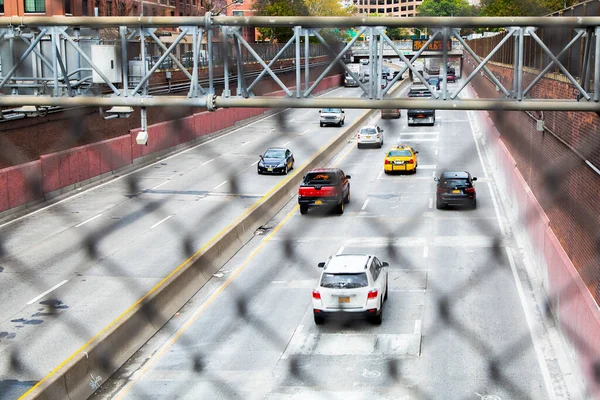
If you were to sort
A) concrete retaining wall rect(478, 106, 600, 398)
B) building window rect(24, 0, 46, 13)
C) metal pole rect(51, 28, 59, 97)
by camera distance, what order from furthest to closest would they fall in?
building window rect(24, 0, 46, 13) < concrete retaining wall rect(478, 106, 600, 398) < metal pole rect(51, 28, 59, 97)

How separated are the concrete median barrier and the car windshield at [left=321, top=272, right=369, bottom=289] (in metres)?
1.09

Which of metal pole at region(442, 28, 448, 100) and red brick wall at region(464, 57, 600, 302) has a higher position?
metal pole at region(442, 28, 448, 100)

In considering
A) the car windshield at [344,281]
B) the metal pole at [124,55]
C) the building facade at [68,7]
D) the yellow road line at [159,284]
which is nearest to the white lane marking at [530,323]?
the car windshield at [344,281]

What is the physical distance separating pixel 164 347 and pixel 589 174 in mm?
3655

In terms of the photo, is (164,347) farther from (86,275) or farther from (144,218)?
(144,218)

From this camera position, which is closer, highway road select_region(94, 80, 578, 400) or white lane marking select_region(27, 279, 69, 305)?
highway road select_region(94, 80, 578, 400)

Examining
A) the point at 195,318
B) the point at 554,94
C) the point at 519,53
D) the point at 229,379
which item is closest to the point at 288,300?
the point at 195,318

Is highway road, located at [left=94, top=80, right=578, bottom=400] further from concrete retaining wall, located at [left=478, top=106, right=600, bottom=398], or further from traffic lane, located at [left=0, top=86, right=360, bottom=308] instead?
traffic lane, located at [left=0, top=86, right=360, bottom=308]

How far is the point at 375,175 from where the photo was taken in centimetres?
1065

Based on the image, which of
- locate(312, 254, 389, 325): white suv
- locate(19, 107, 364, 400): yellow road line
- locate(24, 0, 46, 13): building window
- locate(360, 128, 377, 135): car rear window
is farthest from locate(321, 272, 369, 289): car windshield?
locate(24, 0, 46, 13): building window

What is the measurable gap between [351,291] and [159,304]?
172cm

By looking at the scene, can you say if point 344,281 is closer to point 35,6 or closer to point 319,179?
point 319,179

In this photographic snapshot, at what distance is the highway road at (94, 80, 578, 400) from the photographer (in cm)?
639

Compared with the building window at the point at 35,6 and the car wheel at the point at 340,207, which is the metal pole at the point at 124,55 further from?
the building window at the point at 35,6
